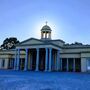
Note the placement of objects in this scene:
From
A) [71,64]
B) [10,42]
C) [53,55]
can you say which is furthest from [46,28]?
[10,42]

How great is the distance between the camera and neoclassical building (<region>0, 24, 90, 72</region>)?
51.3 m

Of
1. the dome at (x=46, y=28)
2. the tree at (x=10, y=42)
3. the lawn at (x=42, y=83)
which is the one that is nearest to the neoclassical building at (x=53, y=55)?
the dome at (x=46, y=28)

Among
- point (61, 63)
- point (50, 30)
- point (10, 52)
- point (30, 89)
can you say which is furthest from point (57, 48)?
point (30, 89)

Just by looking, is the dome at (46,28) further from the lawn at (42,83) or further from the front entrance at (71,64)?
the lawn at (42,83)

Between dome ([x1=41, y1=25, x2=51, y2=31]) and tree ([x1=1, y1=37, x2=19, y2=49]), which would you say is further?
tree ([x1=1, y1=37, x2=19, y2=49])

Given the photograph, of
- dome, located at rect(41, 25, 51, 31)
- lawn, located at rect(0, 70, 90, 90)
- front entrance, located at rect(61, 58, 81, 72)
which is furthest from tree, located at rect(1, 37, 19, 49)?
lawn, located at rect(0, 70, 90, 90)

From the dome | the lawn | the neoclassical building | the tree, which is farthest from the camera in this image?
the tree

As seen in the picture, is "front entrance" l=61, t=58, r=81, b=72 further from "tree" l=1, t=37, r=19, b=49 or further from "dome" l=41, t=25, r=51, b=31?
"tree" l=1, t=37, r=19, b=49

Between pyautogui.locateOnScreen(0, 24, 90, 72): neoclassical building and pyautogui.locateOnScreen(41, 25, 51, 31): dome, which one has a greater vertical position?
pyautogui.locateOnScreen(41, 25, 51, 31): dome

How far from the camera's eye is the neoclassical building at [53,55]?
168 feet

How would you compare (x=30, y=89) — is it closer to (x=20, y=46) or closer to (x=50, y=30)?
(x=20, y=46)

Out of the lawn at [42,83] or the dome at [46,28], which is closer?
the lawn at [42,83]

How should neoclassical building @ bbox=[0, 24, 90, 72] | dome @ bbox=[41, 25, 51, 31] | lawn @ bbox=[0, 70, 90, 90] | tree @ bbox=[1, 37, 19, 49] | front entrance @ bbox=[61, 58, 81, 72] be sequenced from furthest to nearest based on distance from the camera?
tree @ bbox=[1, 37, 19, 49], dome @ bbox=[41, 25, 51, 31], front entrance @ bbox=[61, 58, 81, 72], neoclassical building @ bbox=[0, 24, 90, 72], lawn @ bbox=[0, 70, 90, 90]

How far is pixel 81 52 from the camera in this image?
52781 millimetres
